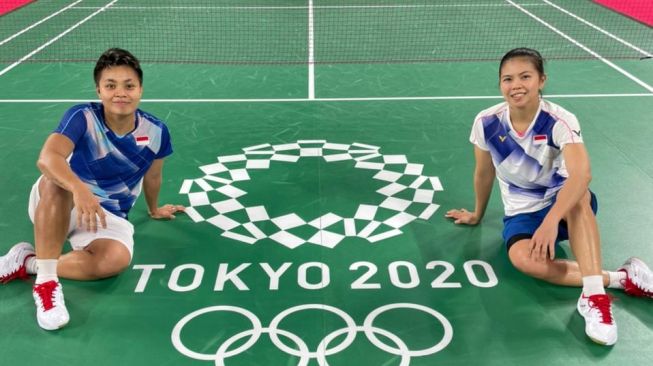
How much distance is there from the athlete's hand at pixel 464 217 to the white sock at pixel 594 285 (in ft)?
3.86

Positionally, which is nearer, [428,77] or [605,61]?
[428,77]

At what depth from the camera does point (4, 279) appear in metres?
4.09

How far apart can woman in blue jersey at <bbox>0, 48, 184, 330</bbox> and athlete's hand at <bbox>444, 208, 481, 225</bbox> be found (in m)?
2.16

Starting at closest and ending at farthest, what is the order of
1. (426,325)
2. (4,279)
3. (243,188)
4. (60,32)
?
1. (426,325)
2. (4,279)
3. (243,188)
4. (60,32)

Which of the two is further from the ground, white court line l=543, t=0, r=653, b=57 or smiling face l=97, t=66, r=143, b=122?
smiling face l=97, t=66, r=143, b=122

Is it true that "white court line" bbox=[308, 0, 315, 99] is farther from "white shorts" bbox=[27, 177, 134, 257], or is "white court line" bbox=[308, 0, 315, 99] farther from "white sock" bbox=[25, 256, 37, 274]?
"white sock" bbox=[25, 256, 37, 274]

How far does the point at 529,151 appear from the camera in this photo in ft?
13.5

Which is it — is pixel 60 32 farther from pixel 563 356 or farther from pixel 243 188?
pixel 563 356

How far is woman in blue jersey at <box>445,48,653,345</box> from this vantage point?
12.0ft

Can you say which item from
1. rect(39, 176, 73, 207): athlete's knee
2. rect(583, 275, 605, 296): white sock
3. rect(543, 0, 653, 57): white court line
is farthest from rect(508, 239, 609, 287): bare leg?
rect(543, 0, 653, 57): white court line

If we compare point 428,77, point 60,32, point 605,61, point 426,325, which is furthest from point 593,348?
point 60,32

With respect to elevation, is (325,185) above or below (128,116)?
below

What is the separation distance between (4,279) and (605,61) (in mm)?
8231

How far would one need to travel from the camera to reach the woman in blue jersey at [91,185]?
3.70 meters
